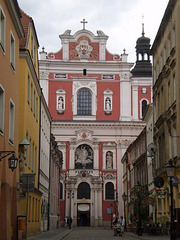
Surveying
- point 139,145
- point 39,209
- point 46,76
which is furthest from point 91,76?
point 39,209

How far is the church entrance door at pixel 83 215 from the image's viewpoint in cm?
6531

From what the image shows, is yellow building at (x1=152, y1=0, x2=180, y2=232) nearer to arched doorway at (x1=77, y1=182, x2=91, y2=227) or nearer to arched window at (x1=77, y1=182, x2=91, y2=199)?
arched doorway at (x1=77, y1=182, x2=91, y2=227)

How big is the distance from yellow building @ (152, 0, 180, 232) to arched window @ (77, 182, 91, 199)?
33.5 metres

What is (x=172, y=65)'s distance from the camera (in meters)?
26.4

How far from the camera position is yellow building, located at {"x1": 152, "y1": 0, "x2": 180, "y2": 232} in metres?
25.0

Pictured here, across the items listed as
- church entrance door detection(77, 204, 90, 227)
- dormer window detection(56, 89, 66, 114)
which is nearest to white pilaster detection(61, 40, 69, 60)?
dormer window detection(56, 89, 66, 114)

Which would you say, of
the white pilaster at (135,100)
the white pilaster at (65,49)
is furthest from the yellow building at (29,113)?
the white pilaster at (135,100)

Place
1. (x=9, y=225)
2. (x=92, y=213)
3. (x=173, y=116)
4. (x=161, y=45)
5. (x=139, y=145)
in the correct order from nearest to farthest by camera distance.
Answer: (x=9, y=225)
(x=173, y=116)
(x=161, y=45)
(x=139, y=145)
(x=92, y=213)

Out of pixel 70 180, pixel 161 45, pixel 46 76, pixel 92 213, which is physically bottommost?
pixel 92 213

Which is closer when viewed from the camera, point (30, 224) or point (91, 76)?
point (30, 224)

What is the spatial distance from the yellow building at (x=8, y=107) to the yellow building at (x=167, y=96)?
28.2 ft

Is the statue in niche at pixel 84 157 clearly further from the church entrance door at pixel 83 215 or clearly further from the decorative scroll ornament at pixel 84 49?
the decorative scroll ornament at pixel 84 49

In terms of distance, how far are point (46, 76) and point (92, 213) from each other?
62.3 ft

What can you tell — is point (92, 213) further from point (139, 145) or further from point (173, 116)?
point (173, 116)
